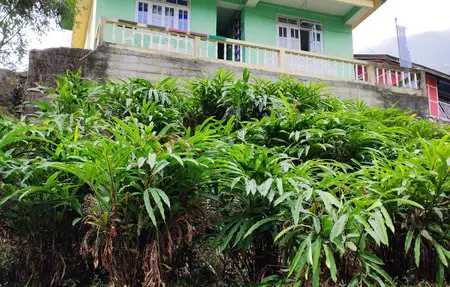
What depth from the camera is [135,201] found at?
2.32 metres

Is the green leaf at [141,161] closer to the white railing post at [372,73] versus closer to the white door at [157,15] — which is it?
the white railing post at [372,73]

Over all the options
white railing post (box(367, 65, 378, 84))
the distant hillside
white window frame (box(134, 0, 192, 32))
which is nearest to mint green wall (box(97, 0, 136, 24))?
white window frame (box(134, 0, 192, 32))

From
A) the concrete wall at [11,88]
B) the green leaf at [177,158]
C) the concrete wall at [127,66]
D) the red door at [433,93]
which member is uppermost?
the red door at [433,93]

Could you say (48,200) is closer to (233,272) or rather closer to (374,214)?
(233,272)

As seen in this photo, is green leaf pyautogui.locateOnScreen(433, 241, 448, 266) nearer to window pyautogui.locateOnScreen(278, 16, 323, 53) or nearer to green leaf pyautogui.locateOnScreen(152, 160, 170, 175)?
green leaf pyautogui.locateOnScreen(152, 160, 170, 175)

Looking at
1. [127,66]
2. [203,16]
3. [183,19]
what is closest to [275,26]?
[203,16]

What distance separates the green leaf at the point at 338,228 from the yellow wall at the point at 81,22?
847cm

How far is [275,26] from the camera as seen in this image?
34.1ft

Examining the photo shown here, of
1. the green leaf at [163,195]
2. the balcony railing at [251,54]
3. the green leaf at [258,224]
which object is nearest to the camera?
the green leaf at [163,195]

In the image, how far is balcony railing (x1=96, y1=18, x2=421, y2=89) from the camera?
6723 mm

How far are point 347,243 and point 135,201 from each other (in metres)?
1.22

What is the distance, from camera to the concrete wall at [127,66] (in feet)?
18.6

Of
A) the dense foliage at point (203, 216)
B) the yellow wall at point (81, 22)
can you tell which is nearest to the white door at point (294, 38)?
the yellow wall at point (81, 22)

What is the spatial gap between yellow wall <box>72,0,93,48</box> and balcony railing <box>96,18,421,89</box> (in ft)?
9.91
